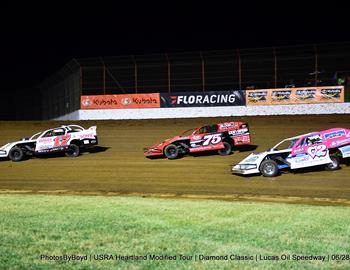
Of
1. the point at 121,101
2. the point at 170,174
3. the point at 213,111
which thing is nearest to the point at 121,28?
the point at 121,101

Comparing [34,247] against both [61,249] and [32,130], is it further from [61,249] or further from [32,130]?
[32,130]

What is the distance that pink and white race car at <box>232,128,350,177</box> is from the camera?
14758 mm

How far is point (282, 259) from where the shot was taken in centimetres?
456

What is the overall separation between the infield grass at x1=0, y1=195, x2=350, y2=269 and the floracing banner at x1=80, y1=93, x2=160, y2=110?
22868 millimetres

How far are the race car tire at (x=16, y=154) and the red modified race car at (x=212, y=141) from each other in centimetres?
544

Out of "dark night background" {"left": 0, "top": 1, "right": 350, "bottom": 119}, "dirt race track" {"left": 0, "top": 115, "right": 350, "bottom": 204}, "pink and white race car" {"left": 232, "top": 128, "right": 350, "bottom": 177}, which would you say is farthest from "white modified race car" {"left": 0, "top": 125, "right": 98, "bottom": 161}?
"dark night background" {"left": 0, "top": 1, "right": 350, "bottom": 119}

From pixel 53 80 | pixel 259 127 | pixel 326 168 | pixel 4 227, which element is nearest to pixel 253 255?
pixel 4 227

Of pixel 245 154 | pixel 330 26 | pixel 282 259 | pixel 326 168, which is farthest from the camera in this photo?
pixel 330 26

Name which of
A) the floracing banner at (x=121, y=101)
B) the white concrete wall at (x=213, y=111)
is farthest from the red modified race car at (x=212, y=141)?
the floracing banner at (x=121, y=101)

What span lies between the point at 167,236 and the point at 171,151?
1320 centimetres

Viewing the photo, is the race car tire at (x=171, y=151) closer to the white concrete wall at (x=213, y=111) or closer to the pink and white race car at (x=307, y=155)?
the pink and white race car at (x=307, y=155)

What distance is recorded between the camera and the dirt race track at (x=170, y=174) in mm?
13422

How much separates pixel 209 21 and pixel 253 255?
4353 centimetres

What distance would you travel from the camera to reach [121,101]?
31.0 m
